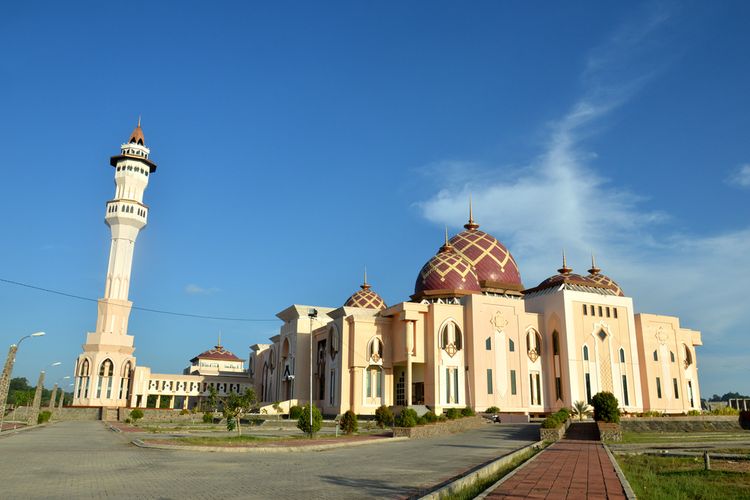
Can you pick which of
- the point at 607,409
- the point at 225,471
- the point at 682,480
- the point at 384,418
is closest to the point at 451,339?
the point at 384,418

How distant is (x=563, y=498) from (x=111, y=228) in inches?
2091

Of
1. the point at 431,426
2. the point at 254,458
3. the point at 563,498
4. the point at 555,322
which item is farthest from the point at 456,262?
the point at 563,498

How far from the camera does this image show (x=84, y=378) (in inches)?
1997

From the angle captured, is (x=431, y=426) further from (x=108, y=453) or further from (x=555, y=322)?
(x=555, y=322)

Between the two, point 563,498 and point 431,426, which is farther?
point 431,426

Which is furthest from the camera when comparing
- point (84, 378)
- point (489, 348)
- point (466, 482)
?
point (84, 378)

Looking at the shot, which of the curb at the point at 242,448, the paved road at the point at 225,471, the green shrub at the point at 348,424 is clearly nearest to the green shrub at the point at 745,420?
the paved road at the point at 225,471

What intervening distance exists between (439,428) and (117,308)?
124ft

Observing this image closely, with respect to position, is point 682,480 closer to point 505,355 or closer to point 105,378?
point 505,355

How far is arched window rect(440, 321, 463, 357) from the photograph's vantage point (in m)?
36.6

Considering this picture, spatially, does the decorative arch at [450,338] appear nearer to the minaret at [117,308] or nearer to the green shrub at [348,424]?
the green shrub at [348,424]

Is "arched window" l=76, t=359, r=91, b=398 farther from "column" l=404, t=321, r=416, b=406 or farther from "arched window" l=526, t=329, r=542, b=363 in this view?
"arched window" l=526, t=329, r=542, b=363

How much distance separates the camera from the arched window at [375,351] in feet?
123

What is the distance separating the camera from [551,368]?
3800 centimetres
